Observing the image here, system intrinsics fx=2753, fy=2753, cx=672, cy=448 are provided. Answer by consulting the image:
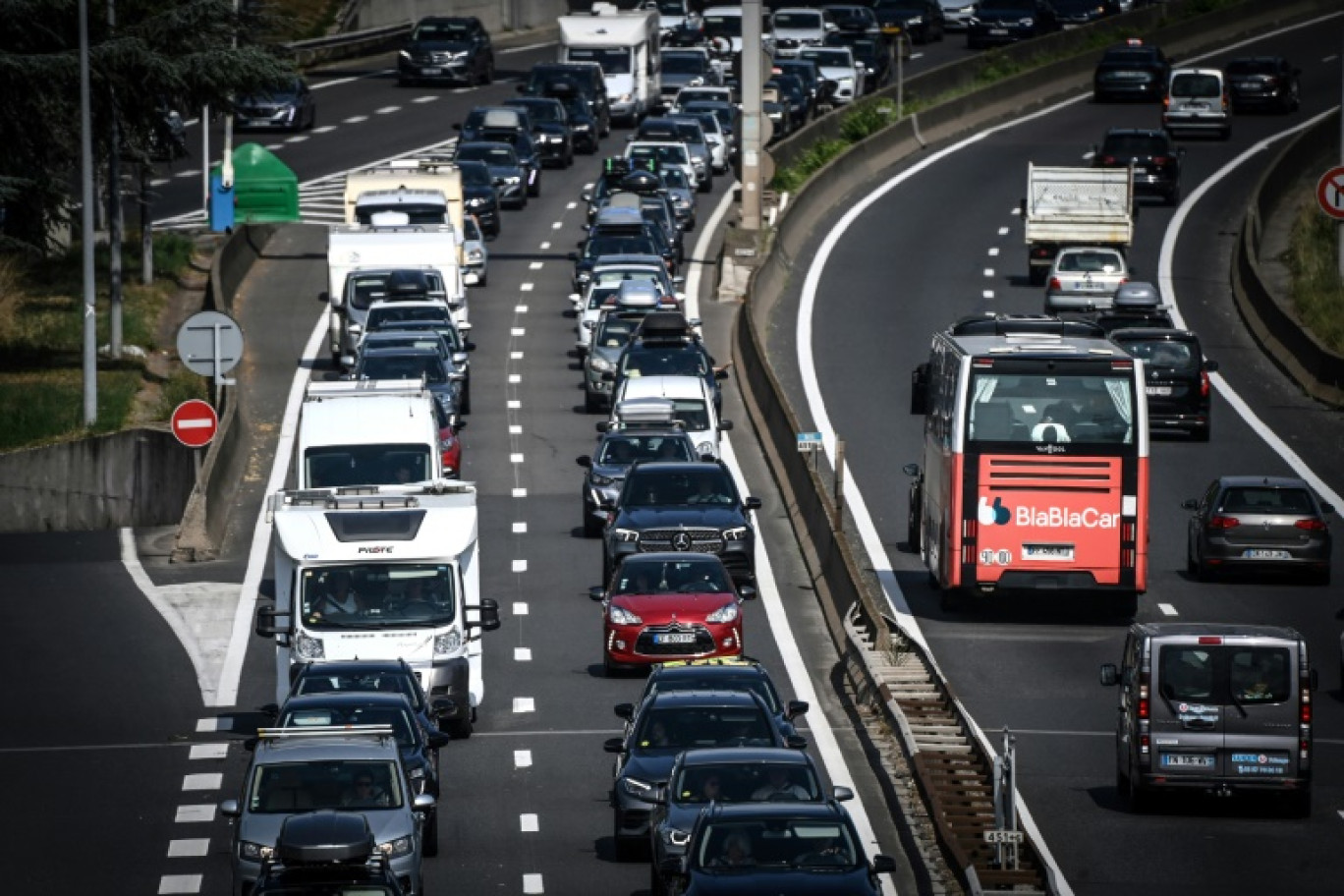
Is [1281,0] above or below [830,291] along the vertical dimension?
above

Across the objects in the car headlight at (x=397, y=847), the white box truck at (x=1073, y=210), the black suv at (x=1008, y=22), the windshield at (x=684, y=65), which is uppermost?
the black suv at (x=1008, y=22)

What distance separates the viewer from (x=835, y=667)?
3281 centimetres

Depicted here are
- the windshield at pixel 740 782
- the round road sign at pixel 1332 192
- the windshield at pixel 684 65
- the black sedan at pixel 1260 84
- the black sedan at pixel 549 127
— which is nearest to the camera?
the windshield at pixel 740 782

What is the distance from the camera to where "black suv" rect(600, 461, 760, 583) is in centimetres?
3616

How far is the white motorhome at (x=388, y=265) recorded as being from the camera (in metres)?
52.3

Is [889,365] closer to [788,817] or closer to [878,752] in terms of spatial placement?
[878,752]

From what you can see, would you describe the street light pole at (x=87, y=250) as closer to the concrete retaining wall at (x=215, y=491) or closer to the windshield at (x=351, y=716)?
the concrete retaining wall at (x=215, y=491)

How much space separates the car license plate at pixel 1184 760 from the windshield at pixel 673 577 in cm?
813

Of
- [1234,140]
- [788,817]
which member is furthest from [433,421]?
[1234,140]

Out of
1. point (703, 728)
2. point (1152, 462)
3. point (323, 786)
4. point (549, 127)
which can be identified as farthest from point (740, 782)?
point (549, 127)

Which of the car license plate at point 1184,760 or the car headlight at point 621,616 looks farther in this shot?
the car headlight at point 621,616

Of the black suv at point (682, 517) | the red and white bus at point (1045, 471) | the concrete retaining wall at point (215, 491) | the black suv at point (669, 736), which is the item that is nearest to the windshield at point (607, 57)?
the concrete retaining wall at point (215, 491)

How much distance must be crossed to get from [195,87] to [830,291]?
14976 mm

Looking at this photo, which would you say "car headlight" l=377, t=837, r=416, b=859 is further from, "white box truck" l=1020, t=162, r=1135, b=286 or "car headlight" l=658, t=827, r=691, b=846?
"white box truck" l=1020, t=162, r=1135, b=286
